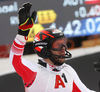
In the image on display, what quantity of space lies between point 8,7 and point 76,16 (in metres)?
1.32

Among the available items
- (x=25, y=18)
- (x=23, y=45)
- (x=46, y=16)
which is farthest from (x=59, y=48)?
(x=46, y=16)

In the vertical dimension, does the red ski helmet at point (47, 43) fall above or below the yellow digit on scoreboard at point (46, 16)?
above

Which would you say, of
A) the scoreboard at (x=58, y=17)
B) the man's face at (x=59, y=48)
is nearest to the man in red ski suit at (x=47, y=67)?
the man's face at (x=59, y=48)

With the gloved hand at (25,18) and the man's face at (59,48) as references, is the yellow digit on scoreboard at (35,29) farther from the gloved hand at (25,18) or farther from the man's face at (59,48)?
the gloved hand at (25,18)

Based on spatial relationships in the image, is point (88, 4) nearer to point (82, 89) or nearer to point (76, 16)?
point (76, 16)

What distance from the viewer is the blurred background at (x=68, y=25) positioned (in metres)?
3.43

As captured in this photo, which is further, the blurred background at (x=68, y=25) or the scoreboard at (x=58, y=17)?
the scoreboard at (x=58, y=17)

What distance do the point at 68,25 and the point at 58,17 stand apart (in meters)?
0.26

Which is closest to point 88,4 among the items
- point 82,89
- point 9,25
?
point 9,25

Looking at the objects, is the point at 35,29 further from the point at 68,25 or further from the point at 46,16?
the point at 68,25

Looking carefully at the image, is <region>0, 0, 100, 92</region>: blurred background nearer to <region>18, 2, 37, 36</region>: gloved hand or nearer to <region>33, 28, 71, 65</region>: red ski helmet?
<region>33, 28, 71, 65</region>: red ski helmet

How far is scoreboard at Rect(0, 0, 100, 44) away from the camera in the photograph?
13.6 ft

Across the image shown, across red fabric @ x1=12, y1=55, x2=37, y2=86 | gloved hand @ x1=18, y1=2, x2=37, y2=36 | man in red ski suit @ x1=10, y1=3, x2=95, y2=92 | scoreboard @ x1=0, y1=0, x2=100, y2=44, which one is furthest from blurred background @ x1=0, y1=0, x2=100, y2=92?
gloved hand @ x1=18, y1=2, x2=37, y2=36

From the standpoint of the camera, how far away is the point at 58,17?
15.3 ft
